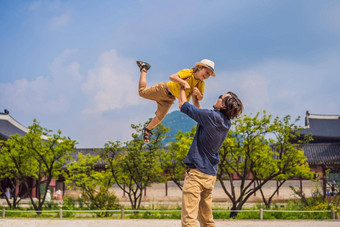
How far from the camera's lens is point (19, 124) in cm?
4228

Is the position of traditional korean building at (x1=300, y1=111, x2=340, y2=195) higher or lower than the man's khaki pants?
higher

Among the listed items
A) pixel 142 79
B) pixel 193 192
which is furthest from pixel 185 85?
pixel 193 192

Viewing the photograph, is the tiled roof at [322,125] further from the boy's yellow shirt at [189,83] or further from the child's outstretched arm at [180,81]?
the child's outstretched arm at [180,81]

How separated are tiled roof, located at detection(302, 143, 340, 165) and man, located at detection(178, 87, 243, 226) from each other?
30192 mm

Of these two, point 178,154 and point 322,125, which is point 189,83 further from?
point 322,125

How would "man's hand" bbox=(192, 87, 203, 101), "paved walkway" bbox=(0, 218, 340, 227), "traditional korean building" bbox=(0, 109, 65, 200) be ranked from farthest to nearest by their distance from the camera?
1. "traditional korean building" bbox=(0, 109, 65, 200)
2. "paved walkway" bbox=(0, 218, 340, 227)
3. "man's hand" bbox=(192, 87, 203, 101)

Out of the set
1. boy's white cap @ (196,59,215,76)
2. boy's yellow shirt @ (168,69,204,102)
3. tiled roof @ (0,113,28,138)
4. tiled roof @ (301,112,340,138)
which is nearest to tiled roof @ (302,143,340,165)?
tiled roof @ (301,112,340,138)

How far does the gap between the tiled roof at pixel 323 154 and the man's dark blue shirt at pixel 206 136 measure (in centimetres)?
3021

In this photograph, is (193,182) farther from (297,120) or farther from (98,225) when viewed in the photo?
(297,120)

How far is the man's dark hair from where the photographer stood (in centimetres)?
440

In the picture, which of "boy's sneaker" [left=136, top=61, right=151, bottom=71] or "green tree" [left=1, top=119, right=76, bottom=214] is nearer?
"boy's sneaker" [left=136, top=61, right=151, bottom=71]

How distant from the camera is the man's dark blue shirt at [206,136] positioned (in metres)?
4.37

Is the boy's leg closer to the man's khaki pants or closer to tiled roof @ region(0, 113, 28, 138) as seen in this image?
the man's khaki pants

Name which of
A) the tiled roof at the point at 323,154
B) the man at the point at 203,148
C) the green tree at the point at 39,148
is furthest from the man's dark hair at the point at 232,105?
the tiled roof at the point at 323,154
